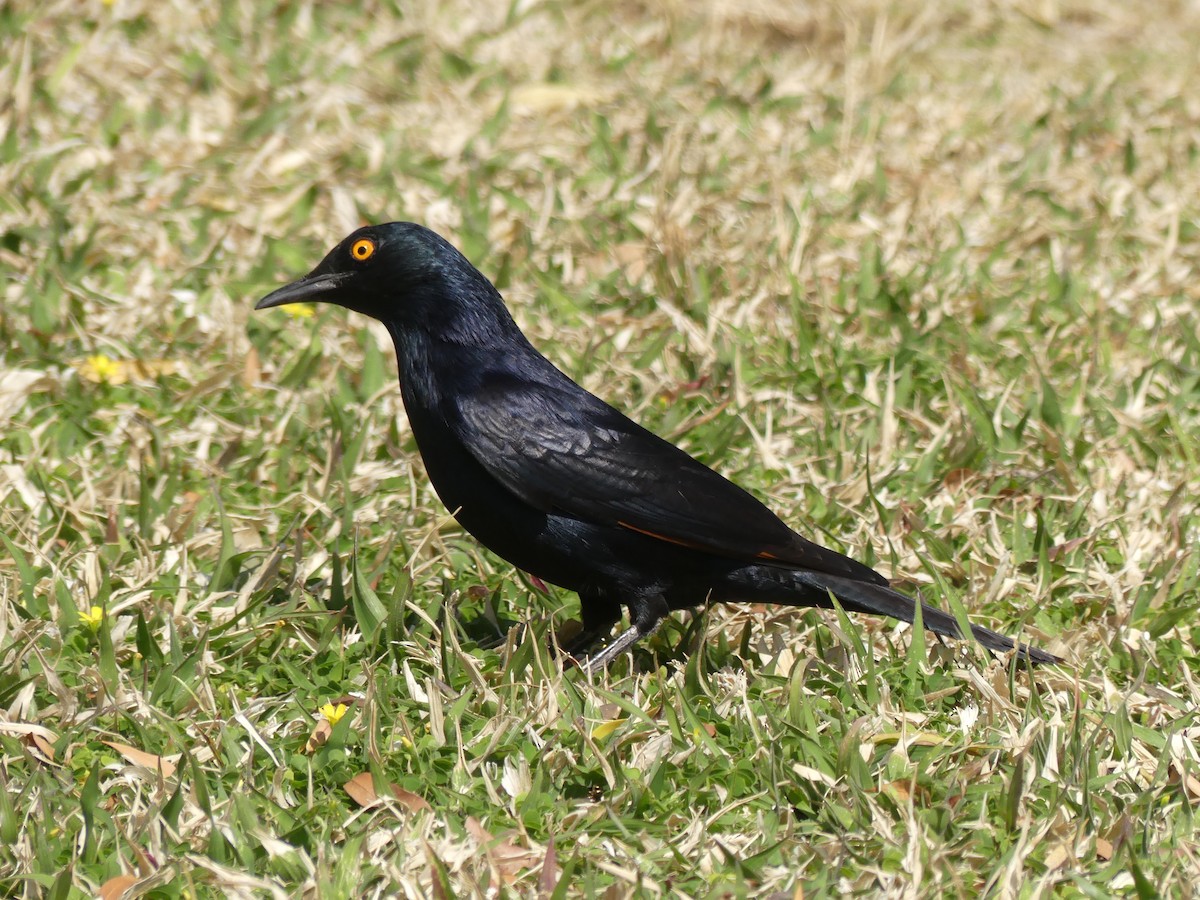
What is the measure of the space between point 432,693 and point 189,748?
0.57 meters

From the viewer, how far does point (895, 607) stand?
4.15 m

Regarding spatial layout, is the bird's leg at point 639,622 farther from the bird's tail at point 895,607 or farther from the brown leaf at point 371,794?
the brown leaf at point 371,794

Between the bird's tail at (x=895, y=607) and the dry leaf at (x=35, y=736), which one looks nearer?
the dry leaf at (x=35, y=736)

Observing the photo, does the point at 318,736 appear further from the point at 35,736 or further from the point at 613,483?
the point at 613,483

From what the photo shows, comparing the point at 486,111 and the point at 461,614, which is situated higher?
the point at 486,111

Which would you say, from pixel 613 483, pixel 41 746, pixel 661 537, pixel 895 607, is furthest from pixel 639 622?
pixel 41 746

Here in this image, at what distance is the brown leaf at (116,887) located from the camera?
3.16m

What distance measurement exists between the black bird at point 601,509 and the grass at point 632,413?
16cm

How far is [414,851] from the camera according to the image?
3355mm

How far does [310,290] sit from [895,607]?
186 cm

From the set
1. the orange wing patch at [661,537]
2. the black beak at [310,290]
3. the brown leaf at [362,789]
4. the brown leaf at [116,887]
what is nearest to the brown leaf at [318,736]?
the brown leaf at [362,789]

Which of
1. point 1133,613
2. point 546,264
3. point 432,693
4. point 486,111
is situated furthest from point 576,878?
point 486,111

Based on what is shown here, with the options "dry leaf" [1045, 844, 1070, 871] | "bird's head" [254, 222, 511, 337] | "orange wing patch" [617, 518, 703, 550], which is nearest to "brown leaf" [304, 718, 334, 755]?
"orange wing patch" [617, 518, 703, 550]

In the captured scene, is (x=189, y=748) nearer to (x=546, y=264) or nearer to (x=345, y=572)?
(x=345, y=572)
